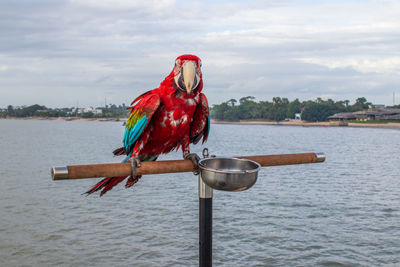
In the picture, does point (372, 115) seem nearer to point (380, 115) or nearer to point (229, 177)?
point (380, 115)

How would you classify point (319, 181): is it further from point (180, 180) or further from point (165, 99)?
point (165, 99)

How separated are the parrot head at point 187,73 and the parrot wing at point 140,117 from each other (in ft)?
0.86

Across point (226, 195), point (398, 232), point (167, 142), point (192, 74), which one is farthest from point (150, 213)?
point (192, 74)

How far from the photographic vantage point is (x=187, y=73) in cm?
306

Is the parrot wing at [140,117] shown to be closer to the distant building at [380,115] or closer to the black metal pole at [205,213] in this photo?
the black metal pole at [205,213]

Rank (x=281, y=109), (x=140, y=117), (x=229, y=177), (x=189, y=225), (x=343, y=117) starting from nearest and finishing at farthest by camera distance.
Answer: (x=229, y=177) → (x=140, y=117) → (x=189, y=225) → (x=343, y=117) → (x=281, y=109)

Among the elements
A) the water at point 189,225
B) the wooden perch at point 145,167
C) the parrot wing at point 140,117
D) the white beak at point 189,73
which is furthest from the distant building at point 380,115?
the white beak at point 189,73

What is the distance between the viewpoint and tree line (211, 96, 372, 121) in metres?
103

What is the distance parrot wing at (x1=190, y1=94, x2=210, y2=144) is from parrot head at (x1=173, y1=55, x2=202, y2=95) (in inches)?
13.1

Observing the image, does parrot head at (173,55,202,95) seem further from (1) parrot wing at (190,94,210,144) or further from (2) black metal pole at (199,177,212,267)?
(2) black metal pole at (199,177,212,267)

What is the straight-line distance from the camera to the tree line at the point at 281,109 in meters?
103

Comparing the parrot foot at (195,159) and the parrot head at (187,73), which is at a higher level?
the parrot head at (187,73)

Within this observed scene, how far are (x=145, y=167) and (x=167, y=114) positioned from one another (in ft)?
2.68

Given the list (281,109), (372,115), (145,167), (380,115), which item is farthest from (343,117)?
(145,167)
